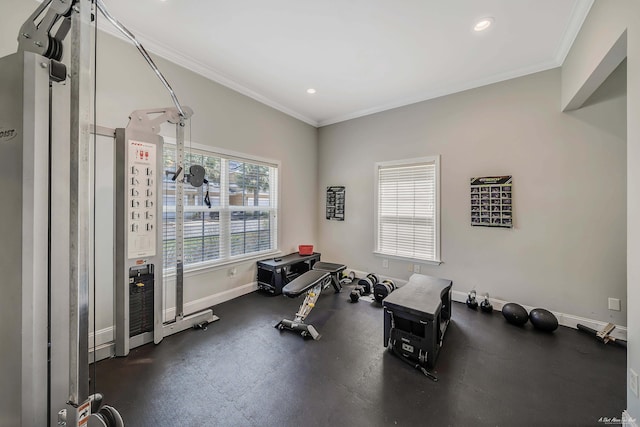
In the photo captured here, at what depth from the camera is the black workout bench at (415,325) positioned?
2041 millimetres

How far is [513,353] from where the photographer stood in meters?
2.28

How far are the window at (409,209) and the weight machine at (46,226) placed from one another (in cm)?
380

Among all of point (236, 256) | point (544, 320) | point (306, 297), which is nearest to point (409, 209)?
point (544, 320)

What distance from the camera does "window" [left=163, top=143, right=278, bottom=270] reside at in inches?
115

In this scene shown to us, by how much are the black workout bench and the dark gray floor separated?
4.2 inches

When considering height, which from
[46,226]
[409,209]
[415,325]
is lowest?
[415,325]

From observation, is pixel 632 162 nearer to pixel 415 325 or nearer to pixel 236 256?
pixel 415 325

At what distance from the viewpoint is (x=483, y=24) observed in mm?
2287

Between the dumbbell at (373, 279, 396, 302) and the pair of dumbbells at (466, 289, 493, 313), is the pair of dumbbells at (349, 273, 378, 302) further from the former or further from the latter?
the pair of dumbbells at (466, 289, 493, 313)

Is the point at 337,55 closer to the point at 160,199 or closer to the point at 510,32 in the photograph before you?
the point at 510,32

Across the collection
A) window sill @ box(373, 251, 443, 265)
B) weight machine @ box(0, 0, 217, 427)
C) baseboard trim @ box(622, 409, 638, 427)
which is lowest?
baseboard trim @ box(622, 409, 638, 427)

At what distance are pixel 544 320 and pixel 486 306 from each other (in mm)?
576

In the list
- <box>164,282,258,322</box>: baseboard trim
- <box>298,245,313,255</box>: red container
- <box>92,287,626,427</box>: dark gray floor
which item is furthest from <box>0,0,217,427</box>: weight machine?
<box>298,245,313,255</box>: red container

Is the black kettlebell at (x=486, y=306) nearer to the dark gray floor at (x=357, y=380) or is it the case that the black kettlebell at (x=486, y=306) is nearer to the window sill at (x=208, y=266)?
the dark gray floor at (x=357, y=380)
